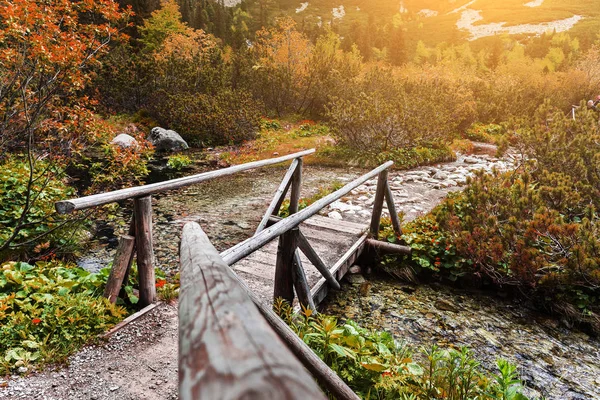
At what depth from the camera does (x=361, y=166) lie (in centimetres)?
1247

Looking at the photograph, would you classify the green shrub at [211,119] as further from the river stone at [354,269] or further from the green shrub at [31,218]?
the river stone at [354,269]

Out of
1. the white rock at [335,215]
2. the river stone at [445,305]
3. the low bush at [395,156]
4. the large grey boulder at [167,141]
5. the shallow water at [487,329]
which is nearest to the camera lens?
the shallow water at [487,329]

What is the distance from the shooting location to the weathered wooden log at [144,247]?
339 cm

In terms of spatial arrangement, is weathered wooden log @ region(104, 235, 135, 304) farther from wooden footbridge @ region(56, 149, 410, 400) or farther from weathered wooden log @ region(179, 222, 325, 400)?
weathered wooden log @ region(179, 222, 325, 400)

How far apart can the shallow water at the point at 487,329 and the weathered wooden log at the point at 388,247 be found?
0.56 metres

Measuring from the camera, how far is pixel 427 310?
15.7 ft

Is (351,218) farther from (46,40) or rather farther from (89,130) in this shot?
(46,40)

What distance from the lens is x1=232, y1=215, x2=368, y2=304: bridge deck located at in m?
4.38

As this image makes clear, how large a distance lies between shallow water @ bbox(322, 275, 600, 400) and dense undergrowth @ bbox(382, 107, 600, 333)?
35 cm

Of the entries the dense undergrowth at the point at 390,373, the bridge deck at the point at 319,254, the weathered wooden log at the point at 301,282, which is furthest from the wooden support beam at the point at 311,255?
the dense undergrowth at the point at 390,373

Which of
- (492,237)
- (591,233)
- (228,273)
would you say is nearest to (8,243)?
(228,273)

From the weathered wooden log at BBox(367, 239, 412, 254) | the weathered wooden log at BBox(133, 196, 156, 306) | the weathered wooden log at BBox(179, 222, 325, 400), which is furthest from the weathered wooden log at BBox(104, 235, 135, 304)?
the weathered wooden log at BBox(367, 239, 412, 254)

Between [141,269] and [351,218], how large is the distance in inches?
180

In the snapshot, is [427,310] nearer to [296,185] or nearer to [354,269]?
[354,269]
